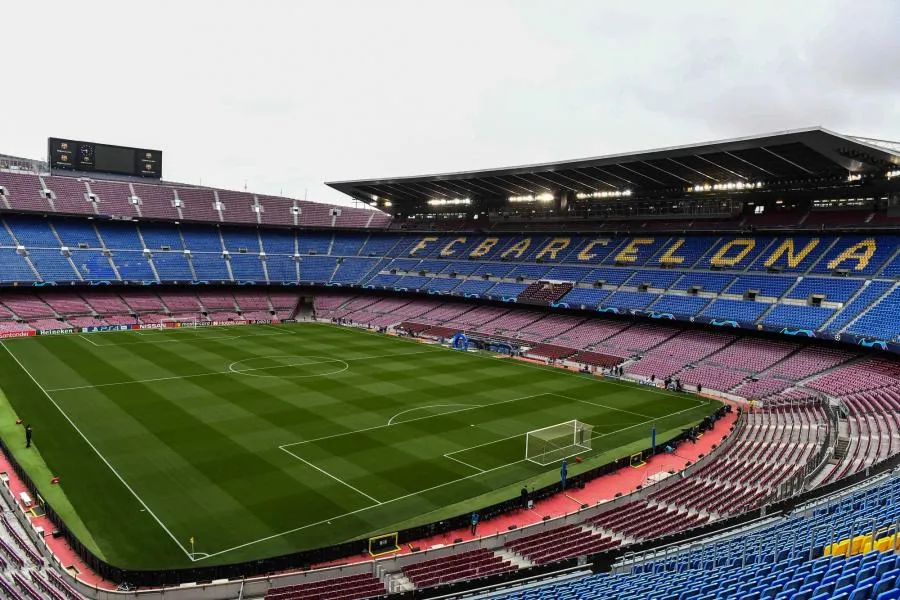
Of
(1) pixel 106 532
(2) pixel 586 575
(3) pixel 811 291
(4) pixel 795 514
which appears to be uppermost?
(3) pixel 811 291

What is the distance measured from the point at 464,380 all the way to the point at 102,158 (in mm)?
63909

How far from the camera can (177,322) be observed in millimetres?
66250

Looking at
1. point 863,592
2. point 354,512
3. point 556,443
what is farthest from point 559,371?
point 863,592

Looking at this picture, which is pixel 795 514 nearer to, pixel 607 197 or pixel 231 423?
pixel 231 423

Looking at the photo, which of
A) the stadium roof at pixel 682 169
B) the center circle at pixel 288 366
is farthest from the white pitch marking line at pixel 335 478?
the stadium roof at pixel 682 169

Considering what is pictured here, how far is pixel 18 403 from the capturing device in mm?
34000

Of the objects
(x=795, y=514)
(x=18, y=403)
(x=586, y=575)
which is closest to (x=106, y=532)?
(x=586, y=575)

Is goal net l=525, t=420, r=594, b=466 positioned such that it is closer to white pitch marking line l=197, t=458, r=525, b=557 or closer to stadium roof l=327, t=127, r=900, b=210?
white pitch marking line l=197, t=458, r=525, b=557

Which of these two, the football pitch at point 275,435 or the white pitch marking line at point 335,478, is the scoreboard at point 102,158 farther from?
the white pitch marking line at point 335,478

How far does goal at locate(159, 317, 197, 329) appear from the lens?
214 ft

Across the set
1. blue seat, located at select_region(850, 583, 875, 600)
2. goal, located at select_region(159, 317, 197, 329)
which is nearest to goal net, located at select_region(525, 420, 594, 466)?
blue seat, located at select_region(850, 583, 875, 600)

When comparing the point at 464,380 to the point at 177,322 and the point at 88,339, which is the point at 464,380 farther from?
the point at 177,322

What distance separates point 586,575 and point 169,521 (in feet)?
48.9

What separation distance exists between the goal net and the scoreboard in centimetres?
7328
